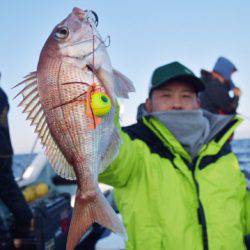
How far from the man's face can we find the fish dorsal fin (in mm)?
1313

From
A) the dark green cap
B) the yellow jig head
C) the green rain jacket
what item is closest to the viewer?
the yellow jig head

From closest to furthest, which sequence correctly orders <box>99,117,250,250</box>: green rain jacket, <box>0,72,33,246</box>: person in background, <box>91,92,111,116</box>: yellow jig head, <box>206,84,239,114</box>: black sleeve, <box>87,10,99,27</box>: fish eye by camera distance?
<box>91,92,111,116</box>: yellow jig head, <box>87,10,99,27</box>: fish eye, <box>99,117,250,250</box>: green rain jacket, <box>0,72,33,246</box>: person in background, <box>206,84,239,114</box>: black sleeve

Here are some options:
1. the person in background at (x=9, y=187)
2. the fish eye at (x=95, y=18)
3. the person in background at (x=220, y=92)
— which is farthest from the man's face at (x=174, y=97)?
the person in background at (x=220, y=92)

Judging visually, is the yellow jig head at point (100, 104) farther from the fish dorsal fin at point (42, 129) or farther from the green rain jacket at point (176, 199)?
the green rain jacket at point (176, 199)

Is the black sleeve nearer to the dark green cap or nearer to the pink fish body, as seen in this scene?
the dark green cap

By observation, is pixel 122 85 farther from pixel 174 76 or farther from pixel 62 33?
pixel 174 76

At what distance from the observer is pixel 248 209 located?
8.31 ft

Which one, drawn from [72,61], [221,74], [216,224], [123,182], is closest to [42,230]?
[123,182]

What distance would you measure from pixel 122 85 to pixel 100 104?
0.91ft

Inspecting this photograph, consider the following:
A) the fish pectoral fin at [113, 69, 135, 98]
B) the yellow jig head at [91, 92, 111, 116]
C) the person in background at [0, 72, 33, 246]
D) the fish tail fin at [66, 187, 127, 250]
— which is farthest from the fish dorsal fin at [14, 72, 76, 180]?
the person in background at [0, 72, 33, 246]

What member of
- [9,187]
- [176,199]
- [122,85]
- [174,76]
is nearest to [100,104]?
[122,85]

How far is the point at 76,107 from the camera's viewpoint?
4.49ft

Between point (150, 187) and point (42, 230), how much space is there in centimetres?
161

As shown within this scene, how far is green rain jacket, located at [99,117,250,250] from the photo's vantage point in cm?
222
